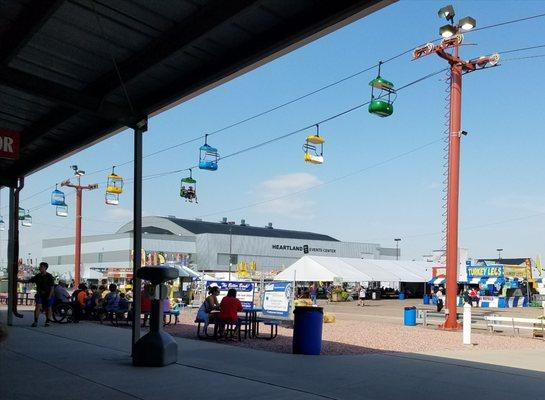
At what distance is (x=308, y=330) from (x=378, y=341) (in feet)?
14.7

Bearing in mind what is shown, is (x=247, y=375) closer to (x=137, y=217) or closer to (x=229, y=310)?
(x=137, y=217)

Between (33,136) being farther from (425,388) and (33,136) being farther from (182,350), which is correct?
(425,388)

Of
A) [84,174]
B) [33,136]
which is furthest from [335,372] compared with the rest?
[84,174]

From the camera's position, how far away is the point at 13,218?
17469 mm

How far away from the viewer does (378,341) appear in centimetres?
1545

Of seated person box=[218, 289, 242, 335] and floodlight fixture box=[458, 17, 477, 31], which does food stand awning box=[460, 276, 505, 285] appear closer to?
floodlight fixture box=[458, 17, 477, 31]

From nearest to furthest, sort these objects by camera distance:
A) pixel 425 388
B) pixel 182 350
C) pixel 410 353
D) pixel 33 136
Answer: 1. pixel 425 388
2. pixel 182 350
3. pixel 410 353
4. pixel 33 136

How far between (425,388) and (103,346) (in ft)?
21.7

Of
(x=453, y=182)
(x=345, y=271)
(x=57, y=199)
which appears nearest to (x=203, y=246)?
(x=345, y=271)

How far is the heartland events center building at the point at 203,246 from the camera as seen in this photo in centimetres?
8869

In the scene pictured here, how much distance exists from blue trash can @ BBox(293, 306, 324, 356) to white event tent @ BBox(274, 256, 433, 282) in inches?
851

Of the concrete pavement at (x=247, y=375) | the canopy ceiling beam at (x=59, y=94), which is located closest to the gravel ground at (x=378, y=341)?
the concrete pavement at (x=247, y=375)

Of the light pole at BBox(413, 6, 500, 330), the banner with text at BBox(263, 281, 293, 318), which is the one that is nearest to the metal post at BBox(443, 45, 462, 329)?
the light pole at BBox(413, 6, 500, 330)

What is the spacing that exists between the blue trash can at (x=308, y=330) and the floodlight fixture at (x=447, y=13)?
12.0 meters
